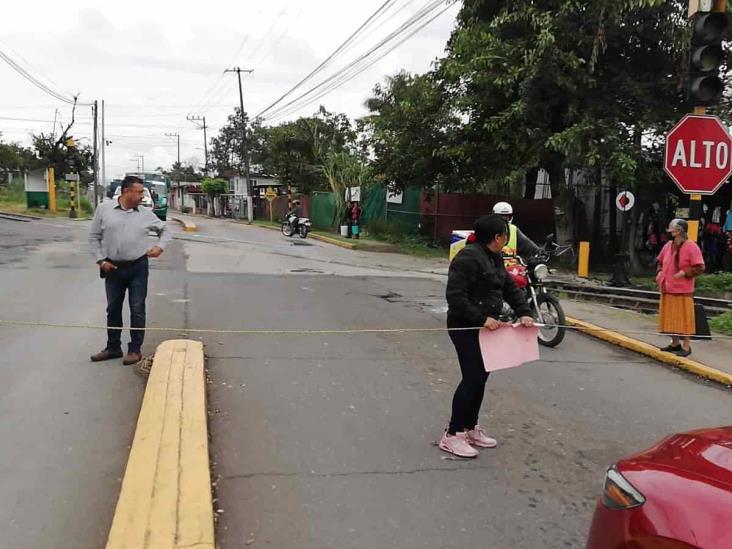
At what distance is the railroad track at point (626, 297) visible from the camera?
11.7 m

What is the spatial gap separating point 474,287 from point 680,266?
4243 mm

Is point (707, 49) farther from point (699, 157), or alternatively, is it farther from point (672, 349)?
point (672, 349)

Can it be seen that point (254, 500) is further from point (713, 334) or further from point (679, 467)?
point (713, 334)

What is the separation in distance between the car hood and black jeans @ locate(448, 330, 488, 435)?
1668 mm

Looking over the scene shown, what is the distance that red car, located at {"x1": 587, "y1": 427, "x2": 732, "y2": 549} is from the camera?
2113 millimetres

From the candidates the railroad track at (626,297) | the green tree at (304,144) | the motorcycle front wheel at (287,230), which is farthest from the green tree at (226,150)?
the railroad track at (626,297)

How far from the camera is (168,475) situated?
12.2 feet

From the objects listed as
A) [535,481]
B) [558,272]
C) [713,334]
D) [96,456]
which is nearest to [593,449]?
[535,481]

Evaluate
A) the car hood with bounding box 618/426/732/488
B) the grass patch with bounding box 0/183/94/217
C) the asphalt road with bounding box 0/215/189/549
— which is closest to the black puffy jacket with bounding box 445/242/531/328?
the car hood with bounding box 618/426/732/488

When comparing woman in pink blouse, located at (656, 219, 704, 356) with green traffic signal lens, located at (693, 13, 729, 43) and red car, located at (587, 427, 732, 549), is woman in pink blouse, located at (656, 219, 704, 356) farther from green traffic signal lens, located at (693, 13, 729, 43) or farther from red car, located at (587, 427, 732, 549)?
red car, located at (587, 427, 732, 549)

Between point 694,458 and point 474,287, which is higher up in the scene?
point 474,287

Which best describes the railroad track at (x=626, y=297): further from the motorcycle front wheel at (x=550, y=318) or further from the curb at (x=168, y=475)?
the curb at (x=168, y=475)

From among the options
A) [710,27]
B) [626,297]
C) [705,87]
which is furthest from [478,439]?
[626,297]

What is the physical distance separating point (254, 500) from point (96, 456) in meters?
1.21
